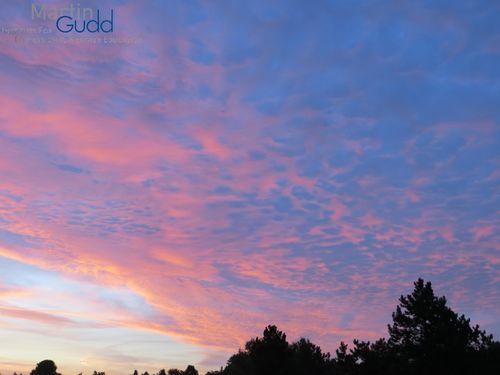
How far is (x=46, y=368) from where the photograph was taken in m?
168

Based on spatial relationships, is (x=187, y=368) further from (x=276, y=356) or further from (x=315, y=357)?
(x=276, y=356)

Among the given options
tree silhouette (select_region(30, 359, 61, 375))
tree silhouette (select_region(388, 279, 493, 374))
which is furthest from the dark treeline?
tree silhouette (select_region(30, 359, 61, 375))

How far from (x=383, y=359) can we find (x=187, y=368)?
16590 cm

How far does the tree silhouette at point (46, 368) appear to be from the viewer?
549ft

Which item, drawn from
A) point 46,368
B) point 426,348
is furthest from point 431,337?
point 46,368

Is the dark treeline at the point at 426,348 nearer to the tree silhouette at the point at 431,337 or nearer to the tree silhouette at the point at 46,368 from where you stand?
the tree silhouette at the point at 431,337

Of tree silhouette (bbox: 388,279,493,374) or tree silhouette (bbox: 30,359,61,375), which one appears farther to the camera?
tree silhouette (bbox: 30,359,61,375)

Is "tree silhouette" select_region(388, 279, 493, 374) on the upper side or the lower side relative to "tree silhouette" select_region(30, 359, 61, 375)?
upper

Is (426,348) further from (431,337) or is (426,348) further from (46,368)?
(46,368)

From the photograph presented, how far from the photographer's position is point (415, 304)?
35438 mm

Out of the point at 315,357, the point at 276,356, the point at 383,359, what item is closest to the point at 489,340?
the point at 383,359

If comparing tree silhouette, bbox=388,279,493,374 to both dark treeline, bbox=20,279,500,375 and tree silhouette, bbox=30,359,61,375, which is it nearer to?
dark treeline, bbox=20,279,500,375

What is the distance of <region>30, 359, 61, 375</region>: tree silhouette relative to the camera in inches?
6586

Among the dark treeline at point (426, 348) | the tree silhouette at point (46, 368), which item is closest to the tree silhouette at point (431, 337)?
the dark treeline at point (426, 348)
